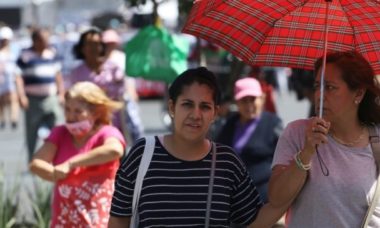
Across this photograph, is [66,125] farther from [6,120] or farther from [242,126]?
[6,120]

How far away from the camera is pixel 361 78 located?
164 inches

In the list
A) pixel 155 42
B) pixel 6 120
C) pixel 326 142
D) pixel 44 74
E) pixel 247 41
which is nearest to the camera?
pixel 326 142

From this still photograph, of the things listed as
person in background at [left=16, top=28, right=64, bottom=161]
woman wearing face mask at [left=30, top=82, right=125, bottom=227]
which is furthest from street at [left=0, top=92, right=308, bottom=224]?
woman wearing face mask at [left=30, top=82, right=125, bottom=227]

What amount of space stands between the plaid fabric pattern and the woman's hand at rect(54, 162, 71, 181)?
1.20 meters

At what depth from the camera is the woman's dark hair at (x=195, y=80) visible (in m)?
4.19

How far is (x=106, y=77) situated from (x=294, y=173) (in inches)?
206

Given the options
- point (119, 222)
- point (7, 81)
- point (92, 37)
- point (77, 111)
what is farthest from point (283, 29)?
point (7, 81)

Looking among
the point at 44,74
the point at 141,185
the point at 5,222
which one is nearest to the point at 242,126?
the point at 5,222

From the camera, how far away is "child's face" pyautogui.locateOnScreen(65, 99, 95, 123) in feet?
18.6

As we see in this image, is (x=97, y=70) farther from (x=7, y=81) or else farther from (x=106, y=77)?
(x=7, y=81)

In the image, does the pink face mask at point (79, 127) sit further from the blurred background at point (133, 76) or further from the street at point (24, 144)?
the street at point (24, 144)

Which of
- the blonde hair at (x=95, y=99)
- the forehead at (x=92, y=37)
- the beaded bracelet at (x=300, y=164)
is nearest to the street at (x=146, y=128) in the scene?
the forehead at (x=92, y=37)

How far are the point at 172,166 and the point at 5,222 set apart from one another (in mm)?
3950

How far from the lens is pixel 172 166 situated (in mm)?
4129
